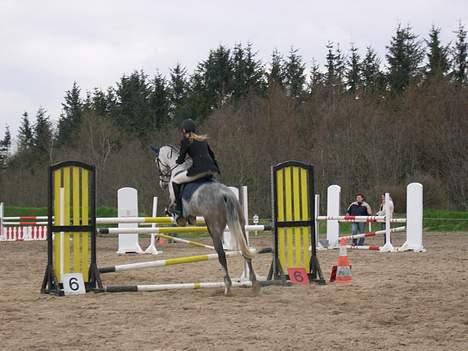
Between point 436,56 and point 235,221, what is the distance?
4294cm

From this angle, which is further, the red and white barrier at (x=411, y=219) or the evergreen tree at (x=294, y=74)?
the evergreen tree at (x=294, y=74)

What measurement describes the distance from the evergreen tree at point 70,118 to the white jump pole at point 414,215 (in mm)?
43258

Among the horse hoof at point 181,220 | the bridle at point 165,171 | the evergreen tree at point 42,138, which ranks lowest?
the horse hoof at point 181,220

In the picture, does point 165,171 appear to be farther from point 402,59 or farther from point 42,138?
point 42,138

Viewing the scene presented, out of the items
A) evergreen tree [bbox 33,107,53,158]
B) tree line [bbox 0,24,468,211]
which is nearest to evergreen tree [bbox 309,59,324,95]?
tree line [bbox 0,24,468,211]

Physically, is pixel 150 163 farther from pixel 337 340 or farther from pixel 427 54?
pixel 337 340

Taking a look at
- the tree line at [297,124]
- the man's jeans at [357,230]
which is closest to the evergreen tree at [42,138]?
the tree line at [297,124]

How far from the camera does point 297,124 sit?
4222 centimetres

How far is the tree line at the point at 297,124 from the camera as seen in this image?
37.6 m

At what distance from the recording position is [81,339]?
6.57m

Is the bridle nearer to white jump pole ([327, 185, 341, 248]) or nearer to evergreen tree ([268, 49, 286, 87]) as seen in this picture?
white jump pole ([327, 185, 341, 248])

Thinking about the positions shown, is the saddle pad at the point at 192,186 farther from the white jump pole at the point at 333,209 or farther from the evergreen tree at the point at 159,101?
the evergreen tree at the point at 159,101

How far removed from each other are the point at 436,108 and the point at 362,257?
85.4 ft

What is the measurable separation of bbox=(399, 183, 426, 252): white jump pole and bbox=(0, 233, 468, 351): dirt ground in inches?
235
